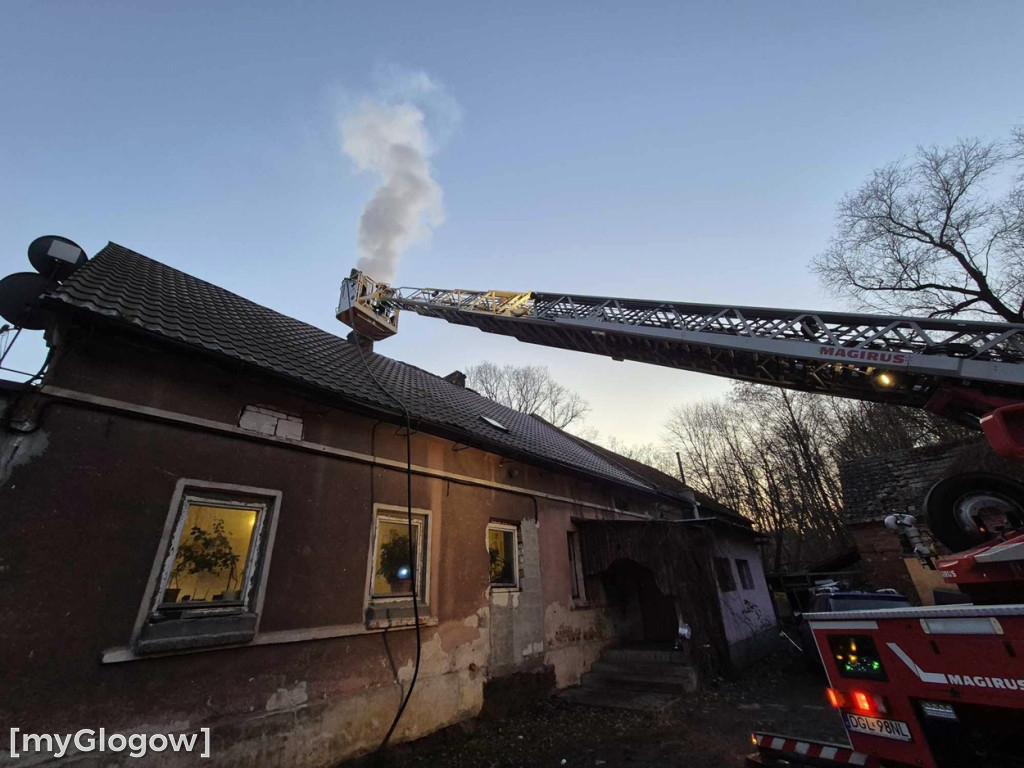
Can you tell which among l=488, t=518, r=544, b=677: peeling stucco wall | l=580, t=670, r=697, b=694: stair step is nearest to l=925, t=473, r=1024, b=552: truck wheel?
l=580, t=670, r=697, b=694: stair step

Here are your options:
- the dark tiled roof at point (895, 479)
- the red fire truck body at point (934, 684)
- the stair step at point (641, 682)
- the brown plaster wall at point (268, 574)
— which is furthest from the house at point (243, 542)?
the dark tiled roof at point (895, 479)

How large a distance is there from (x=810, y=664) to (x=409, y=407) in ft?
39.3

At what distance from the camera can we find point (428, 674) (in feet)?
19.8

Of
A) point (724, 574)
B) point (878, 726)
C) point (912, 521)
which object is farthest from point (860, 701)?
point (724, 574)

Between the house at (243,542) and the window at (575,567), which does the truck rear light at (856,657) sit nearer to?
the house at (243,542)

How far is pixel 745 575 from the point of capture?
49.4ft

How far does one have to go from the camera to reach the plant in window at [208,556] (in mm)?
4488

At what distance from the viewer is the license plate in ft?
10.3

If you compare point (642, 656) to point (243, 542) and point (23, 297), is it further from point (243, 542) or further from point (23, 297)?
point (23, 297)

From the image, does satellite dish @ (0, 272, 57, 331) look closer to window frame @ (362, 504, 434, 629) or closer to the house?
the house

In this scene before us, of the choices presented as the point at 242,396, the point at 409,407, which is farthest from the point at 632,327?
the point at 242,396

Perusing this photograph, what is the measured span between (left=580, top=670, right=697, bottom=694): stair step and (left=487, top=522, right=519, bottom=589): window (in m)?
2.75

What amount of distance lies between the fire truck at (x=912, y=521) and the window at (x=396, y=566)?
4.41 metres

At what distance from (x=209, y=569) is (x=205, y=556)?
15 cm
